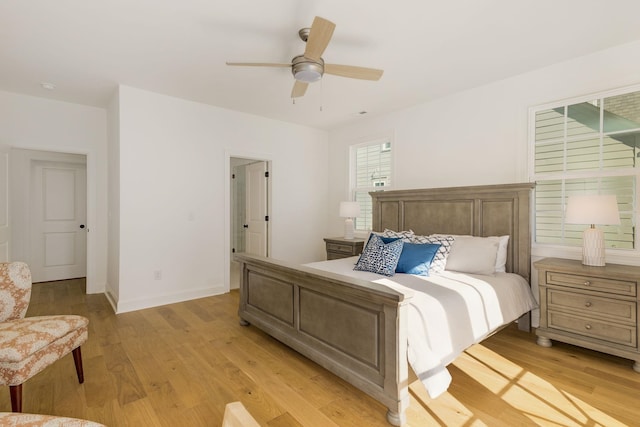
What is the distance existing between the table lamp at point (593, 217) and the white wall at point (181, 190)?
12.3ft

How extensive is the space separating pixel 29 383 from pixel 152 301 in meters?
1.72

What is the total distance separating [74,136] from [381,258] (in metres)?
4.42

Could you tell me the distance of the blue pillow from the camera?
287 cm

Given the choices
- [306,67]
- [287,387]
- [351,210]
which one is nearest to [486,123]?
[351,210]

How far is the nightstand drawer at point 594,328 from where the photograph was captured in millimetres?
2414

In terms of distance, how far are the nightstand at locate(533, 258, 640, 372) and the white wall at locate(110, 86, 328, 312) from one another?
360 centimetres

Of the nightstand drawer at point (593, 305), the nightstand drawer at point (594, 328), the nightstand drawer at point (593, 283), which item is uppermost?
the nightstand drawer at point (593, 283)

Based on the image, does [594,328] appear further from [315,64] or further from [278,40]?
[278,40]

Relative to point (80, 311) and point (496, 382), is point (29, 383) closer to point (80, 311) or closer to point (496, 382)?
point (80, 311)

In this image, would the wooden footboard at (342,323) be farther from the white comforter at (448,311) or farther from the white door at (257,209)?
the white door at (257,209)

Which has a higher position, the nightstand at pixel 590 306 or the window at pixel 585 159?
the window at pixel 585 159

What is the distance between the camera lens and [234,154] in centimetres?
471

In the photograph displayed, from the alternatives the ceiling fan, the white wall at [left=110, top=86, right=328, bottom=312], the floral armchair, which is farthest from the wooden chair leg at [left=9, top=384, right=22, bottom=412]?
the ceiling fan

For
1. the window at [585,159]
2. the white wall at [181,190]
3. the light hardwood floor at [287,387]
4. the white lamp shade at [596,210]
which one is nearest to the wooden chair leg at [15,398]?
the light hardwood floor at [287,387]
